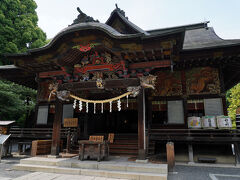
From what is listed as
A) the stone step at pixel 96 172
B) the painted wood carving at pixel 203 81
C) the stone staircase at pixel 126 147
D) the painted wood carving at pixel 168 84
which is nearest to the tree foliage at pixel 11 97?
the stone step at pixel 96 172

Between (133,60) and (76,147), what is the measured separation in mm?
6249

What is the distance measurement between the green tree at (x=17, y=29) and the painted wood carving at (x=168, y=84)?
14.3 meters

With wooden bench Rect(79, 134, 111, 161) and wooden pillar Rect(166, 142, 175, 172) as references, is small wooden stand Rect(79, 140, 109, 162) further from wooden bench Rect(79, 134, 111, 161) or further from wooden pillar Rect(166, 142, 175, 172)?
wooden pillar Rect(166, 142, 175, 172)

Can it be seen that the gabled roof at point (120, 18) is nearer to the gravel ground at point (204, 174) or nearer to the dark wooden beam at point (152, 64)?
the dark wooden beam at point (152, 64)

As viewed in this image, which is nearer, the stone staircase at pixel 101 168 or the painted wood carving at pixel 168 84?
the stone staircase at pixel 101 168

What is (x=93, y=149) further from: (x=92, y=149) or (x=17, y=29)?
(x=17, y=29)

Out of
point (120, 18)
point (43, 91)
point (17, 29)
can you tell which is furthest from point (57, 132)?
point (17, 29)

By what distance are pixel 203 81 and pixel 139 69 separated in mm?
4248

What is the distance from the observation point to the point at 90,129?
39.6ft

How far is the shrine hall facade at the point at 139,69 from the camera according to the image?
7035mm

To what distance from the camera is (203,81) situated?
9.38m

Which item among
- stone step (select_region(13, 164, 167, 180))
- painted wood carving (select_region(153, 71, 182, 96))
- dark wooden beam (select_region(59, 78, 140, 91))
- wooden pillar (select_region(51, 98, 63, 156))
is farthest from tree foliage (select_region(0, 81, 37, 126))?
painted wood carving (select_region(153, 71, 182, 96))

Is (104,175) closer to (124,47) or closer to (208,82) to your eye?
(124,47)

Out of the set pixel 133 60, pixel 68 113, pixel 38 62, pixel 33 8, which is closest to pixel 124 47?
pixel 133 60
